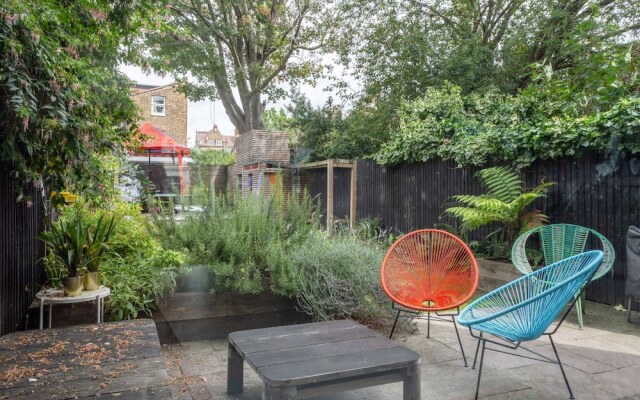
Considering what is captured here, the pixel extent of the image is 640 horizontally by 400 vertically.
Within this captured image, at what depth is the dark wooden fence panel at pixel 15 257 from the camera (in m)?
2.89

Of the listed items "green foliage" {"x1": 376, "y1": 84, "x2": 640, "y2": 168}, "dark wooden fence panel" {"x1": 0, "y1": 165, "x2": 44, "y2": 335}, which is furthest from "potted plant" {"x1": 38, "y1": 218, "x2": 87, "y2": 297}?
"green foliage" {"x1": 376, "y1": 84, "x2": 640, "y2": 168}

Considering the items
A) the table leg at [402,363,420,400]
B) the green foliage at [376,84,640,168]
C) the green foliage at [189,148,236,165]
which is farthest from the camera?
the green foliage at [189,148,236,165]

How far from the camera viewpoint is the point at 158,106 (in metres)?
28.4

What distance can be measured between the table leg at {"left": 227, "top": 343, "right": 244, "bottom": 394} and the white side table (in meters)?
1.17

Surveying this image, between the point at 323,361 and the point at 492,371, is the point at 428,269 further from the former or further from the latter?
the point at 323,361

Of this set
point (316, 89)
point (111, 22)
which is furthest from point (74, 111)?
point (316, 89)

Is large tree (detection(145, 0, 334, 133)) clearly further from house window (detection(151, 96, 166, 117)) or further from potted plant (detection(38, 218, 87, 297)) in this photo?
house window (detection(151, 96, 166, 117))

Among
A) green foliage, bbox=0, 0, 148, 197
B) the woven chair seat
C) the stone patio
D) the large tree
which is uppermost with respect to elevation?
the large tree

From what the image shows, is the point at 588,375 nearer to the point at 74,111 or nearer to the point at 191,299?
the point at 191,299

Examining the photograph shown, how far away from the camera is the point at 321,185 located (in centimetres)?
1134

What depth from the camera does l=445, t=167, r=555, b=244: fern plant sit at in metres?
5.68

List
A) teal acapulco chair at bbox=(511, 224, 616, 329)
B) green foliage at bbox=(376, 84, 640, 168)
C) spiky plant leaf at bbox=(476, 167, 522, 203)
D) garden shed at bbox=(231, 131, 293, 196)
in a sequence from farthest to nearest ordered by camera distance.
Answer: garden shed at bbox=(231, 131, 293, 196), spiky plant leaf at bbox=(476, 167, 522, 203), green foliage at bbox=(376, 84, 640, 168), teal acapulco chair at bbox=(511, 224, 616, 329)

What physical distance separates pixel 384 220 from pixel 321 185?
2.45 meters

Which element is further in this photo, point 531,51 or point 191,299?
point 531,51
